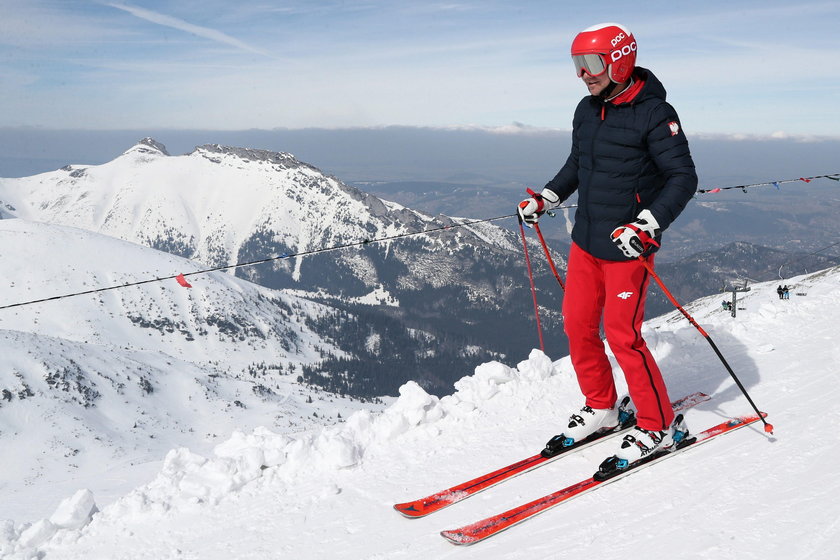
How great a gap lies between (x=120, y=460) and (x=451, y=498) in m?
125

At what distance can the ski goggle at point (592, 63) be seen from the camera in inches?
215

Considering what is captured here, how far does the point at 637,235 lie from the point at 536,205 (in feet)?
5.87

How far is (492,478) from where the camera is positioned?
6078 millimetres

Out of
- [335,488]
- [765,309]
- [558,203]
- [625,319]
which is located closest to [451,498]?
[335,488]

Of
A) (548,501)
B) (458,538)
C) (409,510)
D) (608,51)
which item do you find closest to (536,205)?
(608,51)

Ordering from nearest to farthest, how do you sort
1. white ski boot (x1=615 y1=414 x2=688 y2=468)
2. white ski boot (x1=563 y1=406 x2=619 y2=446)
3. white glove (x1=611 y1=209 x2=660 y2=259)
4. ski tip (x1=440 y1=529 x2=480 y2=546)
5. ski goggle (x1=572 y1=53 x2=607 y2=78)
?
ski tip (x1=440 y1=529 x2=480 y2=546), white glove (x1=611 y1=209 x2=660 y2=259), ski goggle (x1=572 y1=53 x2=607 y2=78), white ski boot (x1=615 y1=414 x2=688 y2=468), white ski boot (x1=563 y1=406 x2=619 y2=446)

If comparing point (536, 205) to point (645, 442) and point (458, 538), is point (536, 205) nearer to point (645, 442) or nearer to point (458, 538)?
point (645, 442)

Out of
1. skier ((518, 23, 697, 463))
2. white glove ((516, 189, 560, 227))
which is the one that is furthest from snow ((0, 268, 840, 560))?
white glove ((516, 189, 560, 227))

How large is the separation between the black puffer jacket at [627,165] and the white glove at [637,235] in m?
0.08

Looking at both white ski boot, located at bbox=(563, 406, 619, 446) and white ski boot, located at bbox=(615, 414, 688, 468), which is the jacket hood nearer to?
white ski boot, located at bbox=(615, 414, 688, 468)

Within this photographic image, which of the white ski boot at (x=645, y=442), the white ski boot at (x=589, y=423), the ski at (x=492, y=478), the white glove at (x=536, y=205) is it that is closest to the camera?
the ski at (x=492, y=478)

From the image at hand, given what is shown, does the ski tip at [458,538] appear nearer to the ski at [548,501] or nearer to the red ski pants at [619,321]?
the ski at [548,501]

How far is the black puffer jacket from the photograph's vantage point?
17.7 ft

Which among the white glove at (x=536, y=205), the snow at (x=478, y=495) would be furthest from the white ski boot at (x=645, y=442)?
the white glove at (x=536, y=205)
